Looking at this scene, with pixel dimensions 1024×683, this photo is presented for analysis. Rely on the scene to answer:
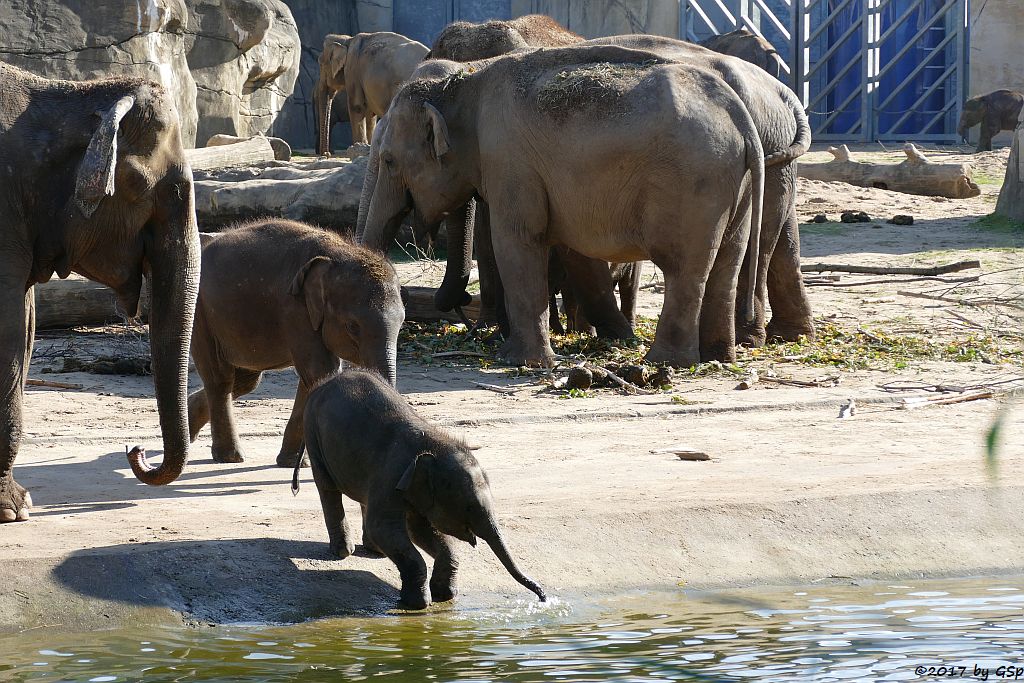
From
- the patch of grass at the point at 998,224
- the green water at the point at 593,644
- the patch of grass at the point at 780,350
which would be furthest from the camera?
the patch of grass at the point at 998,224

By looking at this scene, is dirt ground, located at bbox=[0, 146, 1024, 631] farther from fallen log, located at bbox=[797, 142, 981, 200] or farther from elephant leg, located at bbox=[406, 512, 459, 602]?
fallen log, located at bbox=[797, 142, 981, 200]

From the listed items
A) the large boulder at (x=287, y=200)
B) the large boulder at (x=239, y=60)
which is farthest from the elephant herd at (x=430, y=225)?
the large boulder at (x=239, y=60)

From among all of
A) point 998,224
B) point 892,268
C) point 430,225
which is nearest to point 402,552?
point 430,225

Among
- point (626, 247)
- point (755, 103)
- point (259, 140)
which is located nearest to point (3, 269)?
point (626, 247)

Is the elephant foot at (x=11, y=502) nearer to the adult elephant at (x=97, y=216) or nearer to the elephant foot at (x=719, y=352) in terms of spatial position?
the adult elephant at (x=97, y=216)

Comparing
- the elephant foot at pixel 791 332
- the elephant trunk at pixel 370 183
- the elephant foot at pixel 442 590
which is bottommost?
the elephant foot at pixel 791 332

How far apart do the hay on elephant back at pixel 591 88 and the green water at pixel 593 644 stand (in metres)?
4.84

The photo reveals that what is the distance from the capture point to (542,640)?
15.1ft

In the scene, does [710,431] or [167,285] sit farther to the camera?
[710,431]

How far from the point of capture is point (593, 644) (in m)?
4.54

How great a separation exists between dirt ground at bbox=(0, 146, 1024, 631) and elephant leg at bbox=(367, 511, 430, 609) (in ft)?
0.52

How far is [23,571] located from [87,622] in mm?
274

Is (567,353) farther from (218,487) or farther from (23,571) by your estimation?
(23,571)

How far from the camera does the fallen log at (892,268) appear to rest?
12.9 metres
